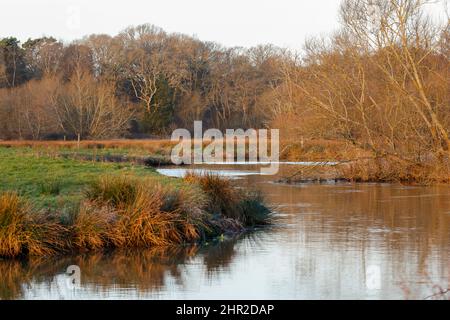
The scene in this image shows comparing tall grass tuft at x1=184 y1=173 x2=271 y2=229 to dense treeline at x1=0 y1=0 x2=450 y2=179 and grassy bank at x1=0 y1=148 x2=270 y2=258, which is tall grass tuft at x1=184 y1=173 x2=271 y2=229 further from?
dense treeline at x1=0 y1=0 x2=450 y2=179

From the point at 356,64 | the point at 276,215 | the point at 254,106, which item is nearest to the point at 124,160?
the point at 356,64

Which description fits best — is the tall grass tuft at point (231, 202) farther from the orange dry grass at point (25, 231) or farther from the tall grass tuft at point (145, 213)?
the orange dry grass at point (25, 231)

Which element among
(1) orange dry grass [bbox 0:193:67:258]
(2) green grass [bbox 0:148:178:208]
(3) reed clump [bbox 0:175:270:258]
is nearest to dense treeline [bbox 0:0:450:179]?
(2) green grass [bbox 0:148:178:208]

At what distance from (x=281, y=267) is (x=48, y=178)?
10.2 metres

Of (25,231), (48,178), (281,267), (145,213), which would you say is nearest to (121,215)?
(145,213)

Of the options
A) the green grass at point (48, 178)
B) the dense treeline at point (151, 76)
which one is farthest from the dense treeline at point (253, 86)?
the green grass at point (48, 178)

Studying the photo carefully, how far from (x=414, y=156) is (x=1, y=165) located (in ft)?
46.5

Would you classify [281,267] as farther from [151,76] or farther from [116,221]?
[151,76]

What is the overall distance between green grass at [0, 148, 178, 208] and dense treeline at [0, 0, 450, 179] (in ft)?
26.3

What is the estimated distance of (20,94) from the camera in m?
55.8

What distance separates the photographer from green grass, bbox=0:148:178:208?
52.1 feet

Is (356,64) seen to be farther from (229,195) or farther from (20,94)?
(20,94)

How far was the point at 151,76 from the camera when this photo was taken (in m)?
69.1

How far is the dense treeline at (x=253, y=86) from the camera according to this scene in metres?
24.8
